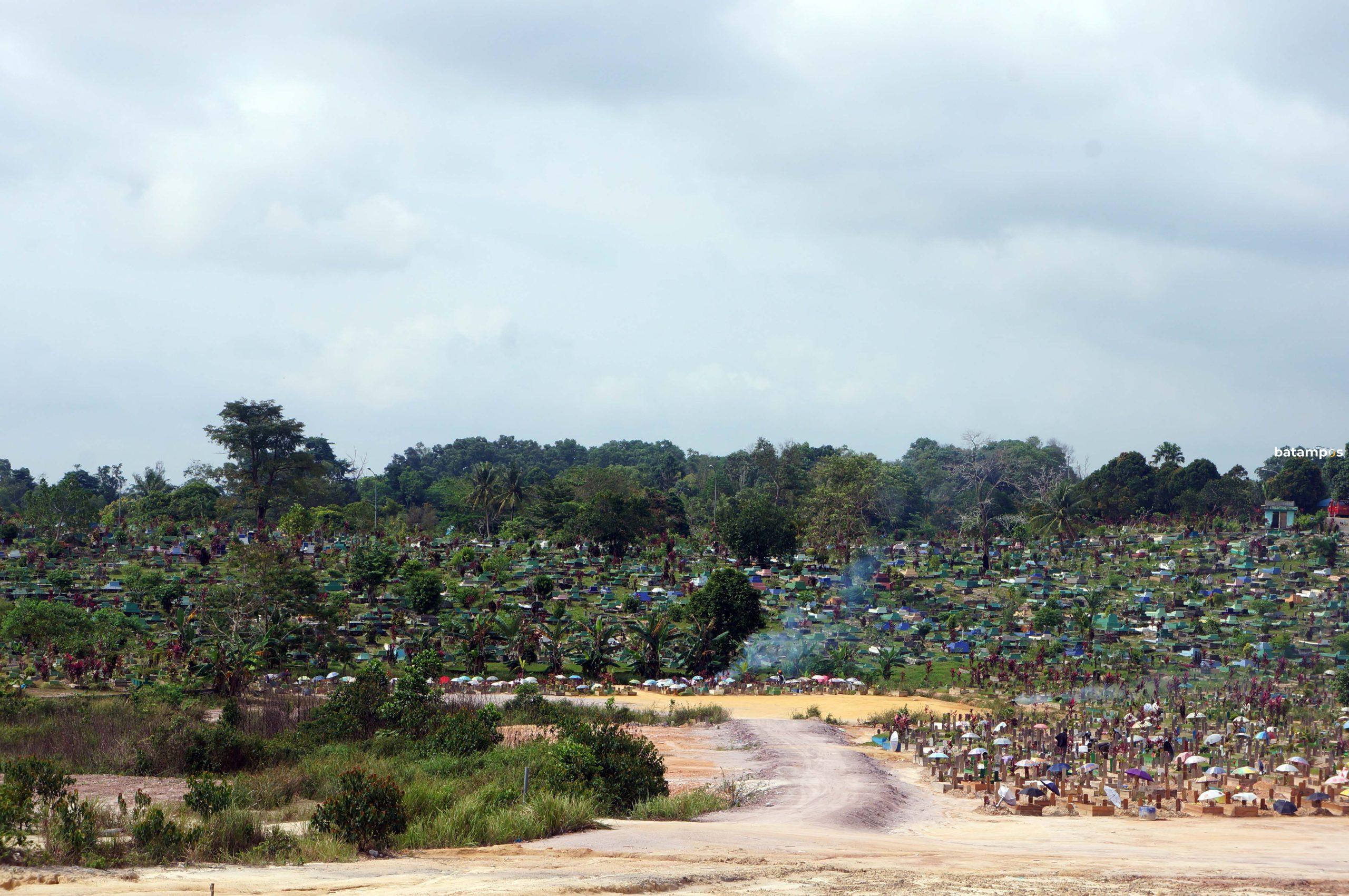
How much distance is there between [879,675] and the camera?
43656 millimetres

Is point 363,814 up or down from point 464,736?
up

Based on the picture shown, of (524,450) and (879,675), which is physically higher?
(524,450)

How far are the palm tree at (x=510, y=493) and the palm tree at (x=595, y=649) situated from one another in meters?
35.3

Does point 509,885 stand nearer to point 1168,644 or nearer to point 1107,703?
point 1107,703

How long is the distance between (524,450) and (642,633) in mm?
121134

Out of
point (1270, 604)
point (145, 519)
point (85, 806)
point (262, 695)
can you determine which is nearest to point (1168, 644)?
point (1270, 604)

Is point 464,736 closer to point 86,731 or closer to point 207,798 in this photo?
point 207,798

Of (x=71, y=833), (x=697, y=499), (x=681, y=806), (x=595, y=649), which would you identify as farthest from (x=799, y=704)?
(x=697, y=499)

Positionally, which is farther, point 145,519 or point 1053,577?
point 145,519

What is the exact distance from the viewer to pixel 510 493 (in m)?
79.6

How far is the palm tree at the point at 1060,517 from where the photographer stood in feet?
237

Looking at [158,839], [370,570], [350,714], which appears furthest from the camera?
[370,570]

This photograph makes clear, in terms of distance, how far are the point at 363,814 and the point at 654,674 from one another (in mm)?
29019

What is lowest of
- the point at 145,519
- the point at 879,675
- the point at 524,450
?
the point at 879,675
